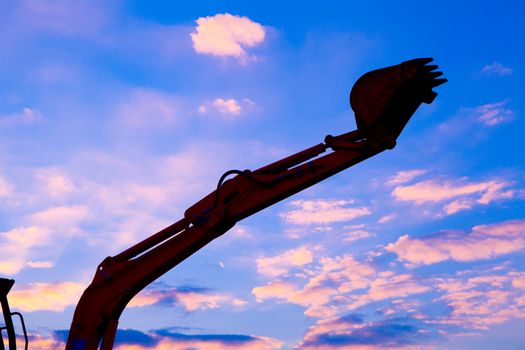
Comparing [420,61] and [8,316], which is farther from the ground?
[420,61]

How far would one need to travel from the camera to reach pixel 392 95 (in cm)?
763

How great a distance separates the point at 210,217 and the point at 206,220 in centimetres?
6

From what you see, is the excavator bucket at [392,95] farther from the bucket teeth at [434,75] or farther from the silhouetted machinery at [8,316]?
the silhouetted machinery at [8,316]

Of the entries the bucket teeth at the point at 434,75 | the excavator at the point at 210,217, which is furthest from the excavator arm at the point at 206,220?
the bucket teeth at the point at 434,75

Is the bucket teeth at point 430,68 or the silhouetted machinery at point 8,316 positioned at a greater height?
the bucket teeth at point 430,68

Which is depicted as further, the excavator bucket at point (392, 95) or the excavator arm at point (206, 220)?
the excavator arm at point (206, 220)

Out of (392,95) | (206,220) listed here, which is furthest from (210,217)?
(392,95)

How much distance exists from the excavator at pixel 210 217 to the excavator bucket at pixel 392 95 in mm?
17

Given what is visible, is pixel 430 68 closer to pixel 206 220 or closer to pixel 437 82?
pixel 437 82

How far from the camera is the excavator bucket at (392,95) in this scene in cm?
757

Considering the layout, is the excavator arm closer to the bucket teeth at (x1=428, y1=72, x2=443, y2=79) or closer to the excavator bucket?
the excavator bucket

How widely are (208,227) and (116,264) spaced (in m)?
1.29

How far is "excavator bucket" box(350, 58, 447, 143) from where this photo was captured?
7.57 m

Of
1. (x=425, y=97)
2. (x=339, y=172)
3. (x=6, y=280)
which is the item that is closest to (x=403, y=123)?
(x=425, y=97)
